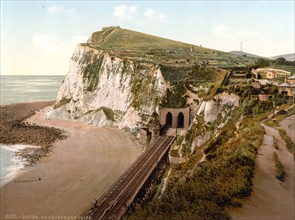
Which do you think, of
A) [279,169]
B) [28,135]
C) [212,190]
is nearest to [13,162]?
[28,135]

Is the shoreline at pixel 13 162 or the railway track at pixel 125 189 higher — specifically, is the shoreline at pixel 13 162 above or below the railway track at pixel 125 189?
below

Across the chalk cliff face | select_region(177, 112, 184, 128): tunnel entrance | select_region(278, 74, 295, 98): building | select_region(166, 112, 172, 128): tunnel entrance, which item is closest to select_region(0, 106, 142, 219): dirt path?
the chalk cliff face

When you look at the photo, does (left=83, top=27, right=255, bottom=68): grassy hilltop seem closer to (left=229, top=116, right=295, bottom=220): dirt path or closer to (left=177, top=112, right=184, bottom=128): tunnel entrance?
(left=177, top=112, right=184, bottom=128): tunnel entrance

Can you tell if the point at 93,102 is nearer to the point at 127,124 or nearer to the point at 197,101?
the point at 127,124

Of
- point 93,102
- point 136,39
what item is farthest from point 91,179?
point 136,39

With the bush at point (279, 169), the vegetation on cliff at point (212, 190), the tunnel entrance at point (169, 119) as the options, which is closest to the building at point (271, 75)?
the tunnel entrance at point (169, 119)

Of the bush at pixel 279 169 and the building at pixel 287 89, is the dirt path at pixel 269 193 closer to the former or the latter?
the bush at pixel 279 169
